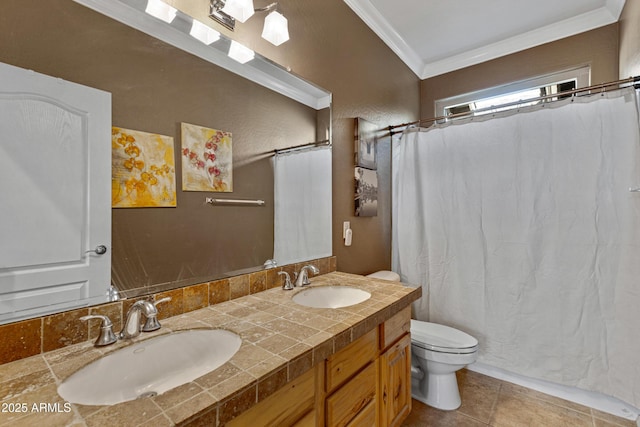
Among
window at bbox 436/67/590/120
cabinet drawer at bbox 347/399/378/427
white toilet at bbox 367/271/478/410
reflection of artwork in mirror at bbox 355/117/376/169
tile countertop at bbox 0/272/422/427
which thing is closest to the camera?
tile countertop at bbox 0/272/422/427

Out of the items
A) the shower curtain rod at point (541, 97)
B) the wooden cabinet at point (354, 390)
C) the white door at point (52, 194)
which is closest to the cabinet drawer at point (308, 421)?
the wooden cabinet at point (354, 390)

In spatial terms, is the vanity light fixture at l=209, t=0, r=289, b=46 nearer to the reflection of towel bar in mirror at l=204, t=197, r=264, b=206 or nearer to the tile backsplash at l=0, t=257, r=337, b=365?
the reflection of towel bar in mirror at l=204, t=197, r=264, b=206

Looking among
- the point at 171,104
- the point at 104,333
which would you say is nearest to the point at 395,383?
the point at 104,333

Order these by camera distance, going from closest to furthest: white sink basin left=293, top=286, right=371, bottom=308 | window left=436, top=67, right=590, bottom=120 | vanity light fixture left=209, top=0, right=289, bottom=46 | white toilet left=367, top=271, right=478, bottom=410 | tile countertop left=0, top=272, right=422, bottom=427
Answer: tile countertop left=0, top=272, right=422, bottom=427 < vanity light fixture left=209, top=0, right=289, bottom=46 < white sink basin left=293, top=286, right=371, bottom=308 < white toilet left=367, top=271, right=478, bottom=410 < window left=436, top=67, right=590, bottom=120

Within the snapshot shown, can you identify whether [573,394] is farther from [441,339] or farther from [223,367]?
[223,367]

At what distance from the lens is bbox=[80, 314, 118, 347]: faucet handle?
0.81 metres

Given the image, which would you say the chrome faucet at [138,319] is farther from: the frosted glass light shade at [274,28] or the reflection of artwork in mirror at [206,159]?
the frosted glass light shade at [274,28]

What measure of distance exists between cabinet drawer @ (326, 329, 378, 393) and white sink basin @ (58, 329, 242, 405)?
0.32 m

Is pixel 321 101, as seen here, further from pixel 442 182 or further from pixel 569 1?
pixel 569 1

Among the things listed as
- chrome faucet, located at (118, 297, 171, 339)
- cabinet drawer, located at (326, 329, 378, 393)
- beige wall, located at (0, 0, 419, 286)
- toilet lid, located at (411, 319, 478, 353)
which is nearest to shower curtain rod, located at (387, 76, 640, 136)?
beige wall, located at (0, 0, 419, 286)

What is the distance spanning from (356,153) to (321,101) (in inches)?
17.9

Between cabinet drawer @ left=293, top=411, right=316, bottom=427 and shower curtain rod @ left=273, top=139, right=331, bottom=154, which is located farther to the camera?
shower curtain rod @ left=273, top=139, right=331, bottom=154

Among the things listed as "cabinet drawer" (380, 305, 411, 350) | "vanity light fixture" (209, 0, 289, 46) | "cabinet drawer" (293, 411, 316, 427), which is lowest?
"cabinet drawer" (293, 411, 316, 427)

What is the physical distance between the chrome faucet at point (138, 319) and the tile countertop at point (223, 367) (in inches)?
0.9
